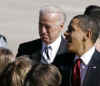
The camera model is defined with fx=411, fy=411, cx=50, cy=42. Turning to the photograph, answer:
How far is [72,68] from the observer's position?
154 inches

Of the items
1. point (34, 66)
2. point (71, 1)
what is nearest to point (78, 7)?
point (71, 1)

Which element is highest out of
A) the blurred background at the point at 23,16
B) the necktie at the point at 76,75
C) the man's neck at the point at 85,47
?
the man's neck at the point at 85,47

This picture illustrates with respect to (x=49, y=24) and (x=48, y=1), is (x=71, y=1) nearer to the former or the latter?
(x=48, y=1)

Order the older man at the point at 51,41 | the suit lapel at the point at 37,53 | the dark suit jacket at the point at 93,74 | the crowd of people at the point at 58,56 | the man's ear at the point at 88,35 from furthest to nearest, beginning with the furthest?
the suit lapel at the point at 37,53
the older man at the point at 51,41
the man's ear at the point at 88,35
the dark suit jacket at the point at 93,74
the crowd of people at the point at 58,56

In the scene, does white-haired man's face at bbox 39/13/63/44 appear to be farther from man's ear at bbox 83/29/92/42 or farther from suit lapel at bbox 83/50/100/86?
suit lapel at bbox 83/50/100/86

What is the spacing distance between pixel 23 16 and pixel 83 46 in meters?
8.00

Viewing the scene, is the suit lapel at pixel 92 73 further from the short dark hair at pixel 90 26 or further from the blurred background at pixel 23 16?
the blurred background at pixel 23 16

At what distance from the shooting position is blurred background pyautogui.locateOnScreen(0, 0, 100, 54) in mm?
10086

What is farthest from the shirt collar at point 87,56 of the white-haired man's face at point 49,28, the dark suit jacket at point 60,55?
the white-haired man's face at point 49,28

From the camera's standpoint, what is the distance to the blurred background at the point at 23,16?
33.1 feet

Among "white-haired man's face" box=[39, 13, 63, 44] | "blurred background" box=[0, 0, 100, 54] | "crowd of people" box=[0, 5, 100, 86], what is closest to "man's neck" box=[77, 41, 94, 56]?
"crowd of people" box=[0, 5, 100, 86]

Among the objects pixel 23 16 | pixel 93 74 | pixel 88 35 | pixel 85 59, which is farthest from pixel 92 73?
pixel 23 16

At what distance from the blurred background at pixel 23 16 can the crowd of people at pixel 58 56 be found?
14.9ft

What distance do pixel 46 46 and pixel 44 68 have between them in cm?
127
